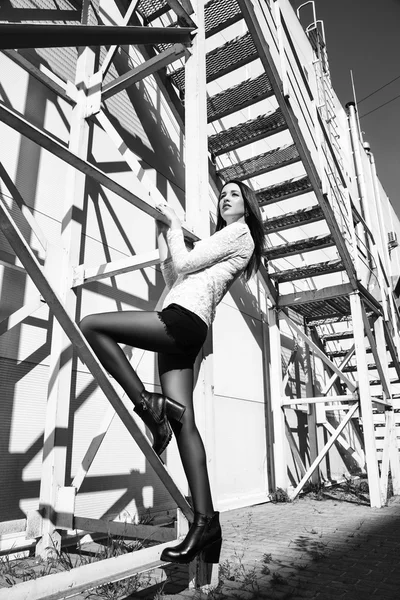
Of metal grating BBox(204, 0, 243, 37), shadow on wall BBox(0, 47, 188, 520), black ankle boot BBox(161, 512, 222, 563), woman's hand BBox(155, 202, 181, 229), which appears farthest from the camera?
metal grating BBox(204, 0, 243, 37)

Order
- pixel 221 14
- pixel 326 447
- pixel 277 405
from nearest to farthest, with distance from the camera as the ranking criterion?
pixel 221 14 < pixel 326 447 < pixel 277 405

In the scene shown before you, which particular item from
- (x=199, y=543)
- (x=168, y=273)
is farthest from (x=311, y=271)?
(x=199, y=543)

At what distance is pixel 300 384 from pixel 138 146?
5.03 metres

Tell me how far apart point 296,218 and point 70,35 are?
435cm

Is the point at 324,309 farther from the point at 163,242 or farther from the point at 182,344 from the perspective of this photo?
the point at 182,344

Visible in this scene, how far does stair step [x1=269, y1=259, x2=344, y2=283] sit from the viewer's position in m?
6.12

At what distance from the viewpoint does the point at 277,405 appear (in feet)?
21.0

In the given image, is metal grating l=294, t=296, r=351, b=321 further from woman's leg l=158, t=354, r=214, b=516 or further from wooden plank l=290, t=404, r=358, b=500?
woman's leg l=158, t=354, r=214, b=516

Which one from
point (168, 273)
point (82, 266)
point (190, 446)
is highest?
point (82, 266)

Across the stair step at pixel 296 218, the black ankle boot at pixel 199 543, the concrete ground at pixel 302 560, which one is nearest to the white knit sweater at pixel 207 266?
the black ankle boot at pixel 199 543

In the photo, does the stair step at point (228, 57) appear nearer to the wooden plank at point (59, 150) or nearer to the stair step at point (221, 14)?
the stair step at point (221, 14)

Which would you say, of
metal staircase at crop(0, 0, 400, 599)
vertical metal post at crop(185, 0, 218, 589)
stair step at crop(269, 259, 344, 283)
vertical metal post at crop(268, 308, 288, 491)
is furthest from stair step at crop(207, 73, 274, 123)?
vertical metal post at crop(268, 308, 288, 491)

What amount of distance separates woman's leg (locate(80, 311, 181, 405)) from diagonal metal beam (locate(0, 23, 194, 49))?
3.66 feet

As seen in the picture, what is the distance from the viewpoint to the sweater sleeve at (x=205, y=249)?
2.19 m
